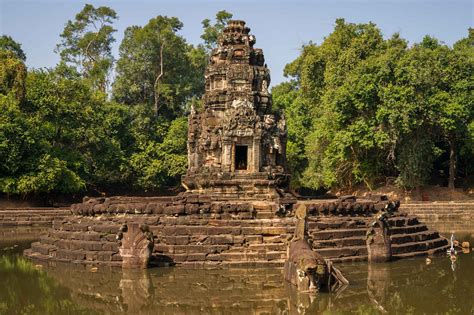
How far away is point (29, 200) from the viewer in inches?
1341

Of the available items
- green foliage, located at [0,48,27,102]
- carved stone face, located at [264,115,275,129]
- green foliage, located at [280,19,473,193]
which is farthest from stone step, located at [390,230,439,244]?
green foliage, located at [0,48,27,102]

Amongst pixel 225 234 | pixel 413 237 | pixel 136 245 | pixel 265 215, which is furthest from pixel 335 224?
pixel 136 245

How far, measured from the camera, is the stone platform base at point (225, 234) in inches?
597

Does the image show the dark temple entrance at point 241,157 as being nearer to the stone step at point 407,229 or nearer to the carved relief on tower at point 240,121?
the carved relief on tower at point 240,121

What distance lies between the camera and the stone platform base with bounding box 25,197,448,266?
49.7 ft

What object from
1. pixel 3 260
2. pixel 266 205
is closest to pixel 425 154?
pixel 266 205

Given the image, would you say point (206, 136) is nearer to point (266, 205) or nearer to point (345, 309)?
point (266, 205)

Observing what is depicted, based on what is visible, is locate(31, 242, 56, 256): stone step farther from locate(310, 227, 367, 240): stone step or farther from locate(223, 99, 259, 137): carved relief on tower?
locate(310, 227, 367, 240): stone step

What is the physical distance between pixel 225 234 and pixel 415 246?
544cm

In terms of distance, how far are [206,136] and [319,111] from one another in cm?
2054

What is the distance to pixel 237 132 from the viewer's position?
20.8 meters

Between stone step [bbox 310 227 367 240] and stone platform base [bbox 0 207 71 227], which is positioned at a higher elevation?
stone step [bbox 310 227 367 240]

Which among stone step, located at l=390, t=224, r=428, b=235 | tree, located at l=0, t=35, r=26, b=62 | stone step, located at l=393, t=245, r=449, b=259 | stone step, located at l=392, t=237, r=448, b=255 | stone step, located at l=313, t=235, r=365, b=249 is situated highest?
tree, located at l=0, t=35, r=26, b=62

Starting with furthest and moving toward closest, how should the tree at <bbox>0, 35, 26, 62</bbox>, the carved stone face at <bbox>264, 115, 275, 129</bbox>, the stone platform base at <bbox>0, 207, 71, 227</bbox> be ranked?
the tree at <bbox>0, 35, 26, 62</bbox> < the stone platform base at <bbox>0, 207, 71, 227</bbox> < the carved stone face at <bbox>264, 115, 275, 129</bbox>
